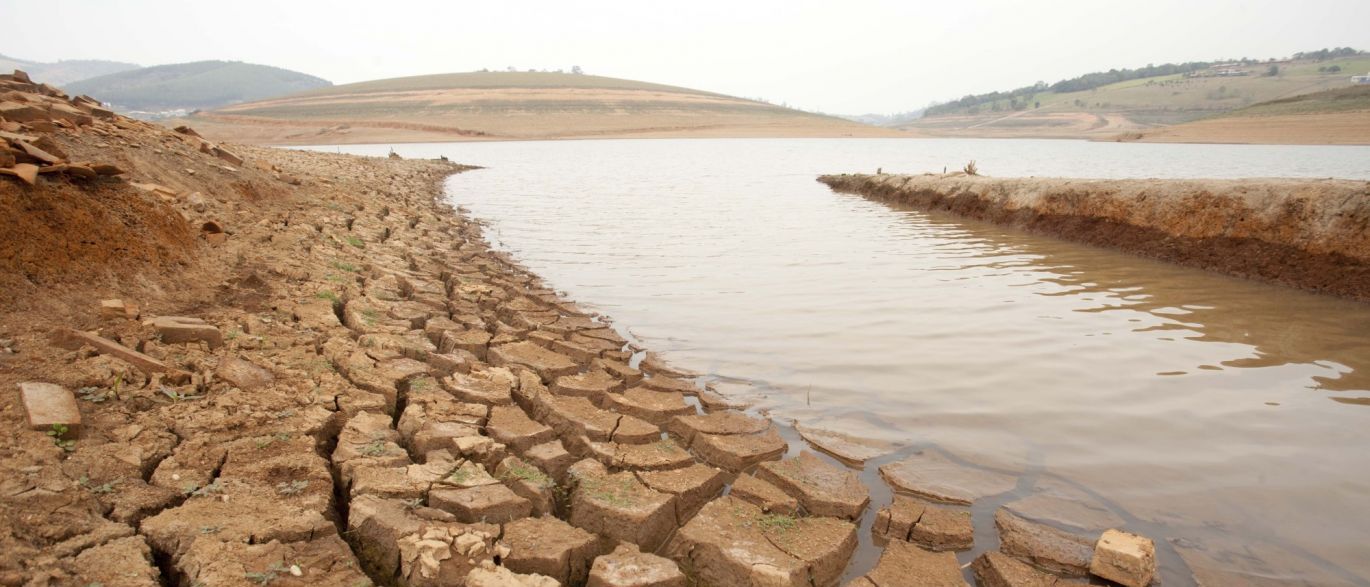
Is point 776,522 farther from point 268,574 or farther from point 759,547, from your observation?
point 268,574

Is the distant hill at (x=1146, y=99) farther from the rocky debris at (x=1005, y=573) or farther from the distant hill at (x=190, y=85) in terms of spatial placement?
the distant hill at (x=190, y=85)

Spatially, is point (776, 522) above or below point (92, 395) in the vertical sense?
below

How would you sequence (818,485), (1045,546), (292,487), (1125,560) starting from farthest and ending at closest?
(818,485) < (1045,546) < (292,487) < (1125,560)

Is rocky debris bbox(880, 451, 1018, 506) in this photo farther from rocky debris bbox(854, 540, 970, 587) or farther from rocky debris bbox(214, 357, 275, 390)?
rocky debris bbox(214, 357, 275, 390)

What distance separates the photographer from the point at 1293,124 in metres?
41.8

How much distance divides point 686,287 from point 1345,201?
6.69 metres

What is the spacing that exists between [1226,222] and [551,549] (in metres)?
9.06

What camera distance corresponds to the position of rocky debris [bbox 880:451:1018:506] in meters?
3.15

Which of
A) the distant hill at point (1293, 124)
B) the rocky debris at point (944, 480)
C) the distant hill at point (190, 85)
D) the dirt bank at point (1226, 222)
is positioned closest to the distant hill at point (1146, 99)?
the distant hill at point (1293, 124)

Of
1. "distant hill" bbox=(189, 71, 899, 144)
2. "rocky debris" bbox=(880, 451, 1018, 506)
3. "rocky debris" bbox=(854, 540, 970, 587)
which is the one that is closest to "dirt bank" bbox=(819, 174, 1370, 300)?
"rocky debris" bbox=(880, 451, 1018, 506)

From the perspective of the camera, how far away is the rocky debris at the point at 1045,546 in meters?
2.61

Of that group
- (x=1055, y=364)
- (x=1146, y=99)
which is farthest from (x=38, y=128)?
(x=1146, y=99)

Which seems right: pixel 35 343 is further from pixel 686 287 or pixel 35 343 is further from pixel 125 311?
pixel 686 287

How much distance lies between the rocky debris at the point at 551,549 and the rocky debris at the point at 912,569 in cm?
95
